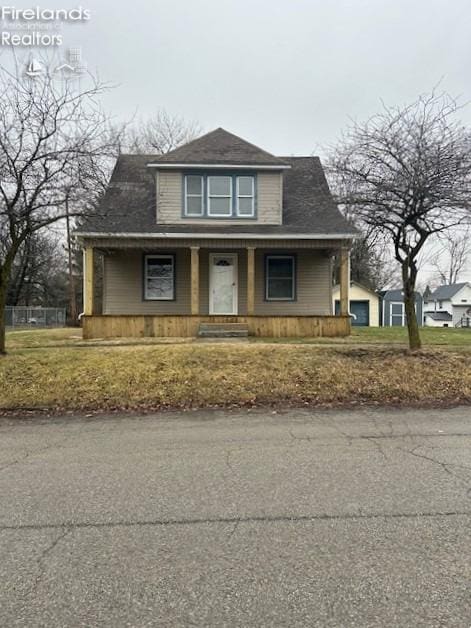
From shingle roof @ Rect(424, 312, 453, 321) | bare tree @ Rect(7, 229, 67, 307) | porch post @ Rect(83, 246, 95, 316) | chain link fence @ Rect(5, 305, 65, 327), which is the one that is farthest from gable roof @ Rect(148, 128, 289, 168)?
shingle roof @ Rect(424, 312, 453, 321)

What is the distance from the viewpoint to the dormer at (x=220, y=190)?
50.4 feet

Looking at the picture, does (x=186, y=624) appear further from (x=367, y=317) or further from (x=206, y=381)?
(x=367, y=317)

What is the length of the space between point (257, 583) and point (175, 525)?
867 mm


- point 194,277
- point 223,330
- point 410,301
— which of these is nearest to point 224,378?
point 410,301

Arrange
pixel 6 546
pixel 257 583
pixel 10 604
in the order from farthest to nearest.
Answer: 1. pixel 6 546
2. pixel 257 583
3. pixel 10 604

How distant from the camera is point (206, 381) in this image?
764 cm

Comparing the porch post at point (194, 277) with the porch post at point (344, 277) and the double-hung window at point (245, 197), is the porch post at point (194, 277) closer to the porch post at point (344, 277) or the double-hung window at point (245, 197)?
the double-hung window at point (245, 197)

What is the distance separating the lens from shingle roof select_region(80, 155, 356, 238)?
14.4 m

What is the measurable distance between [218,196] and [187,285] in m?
3.47

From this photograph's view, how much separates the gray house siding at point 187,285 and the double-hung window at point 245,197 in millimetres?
1478

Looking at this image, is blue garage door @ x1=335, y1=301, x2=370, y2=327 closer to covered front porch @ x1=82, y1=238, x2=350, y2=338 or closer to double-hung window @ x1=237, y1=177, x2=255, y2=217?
covered front porch @ x1=82, y1=238, x2=350, y2=338

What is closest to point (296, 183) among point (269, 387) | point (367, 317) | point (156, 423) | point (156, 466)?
point (269, 387)

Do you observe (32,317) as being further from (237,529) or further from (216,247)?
(237,529)

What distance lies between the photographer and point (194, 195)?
15586 mm
